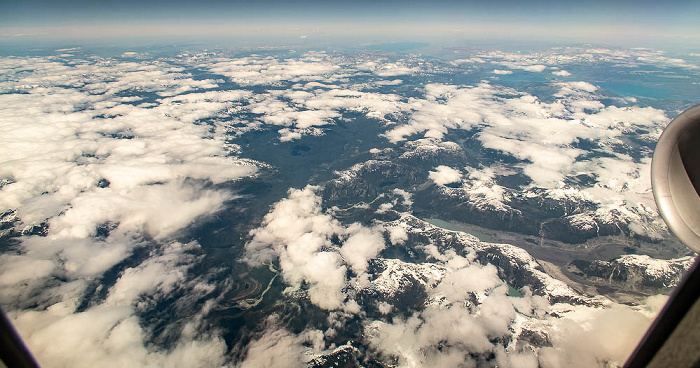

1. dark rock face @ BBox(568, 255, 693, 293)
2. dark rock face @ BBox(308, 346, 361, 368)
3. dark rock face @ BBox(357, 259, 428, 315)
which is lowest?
dark rock face @ BBox(308, 346, 361, 368)

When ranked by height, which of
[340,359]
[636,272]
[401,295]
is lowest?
[340,359]

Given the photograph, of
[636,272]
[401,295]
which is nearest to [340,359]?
[401,295]

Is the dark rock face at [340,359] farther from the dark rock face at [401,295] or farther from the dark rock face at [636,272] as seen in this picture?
the dark rock face at [636,272]

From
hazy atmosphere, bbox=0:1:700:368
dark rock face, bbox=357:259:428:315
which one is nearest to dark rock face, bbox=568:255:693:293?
hazy atmosphere, bbox=0:1:700:368

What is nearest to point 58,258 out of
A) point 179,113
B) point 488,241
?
point 179,113

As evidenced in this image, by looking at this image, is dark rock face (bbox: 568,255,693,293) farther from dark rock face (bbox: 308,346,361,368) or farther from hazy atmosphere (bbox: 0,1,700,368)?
dark rock face (bbox: 308,346,361,368)

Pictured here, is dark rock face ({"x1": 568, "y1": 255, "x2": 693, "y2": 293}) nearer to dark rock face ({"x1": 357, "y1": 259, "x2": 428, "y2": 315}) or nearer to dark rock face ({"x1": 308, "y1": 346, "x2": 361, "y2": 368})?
dark rock face ({"x1": 357, "y1": 259, "x2": 428, "y2": 315})

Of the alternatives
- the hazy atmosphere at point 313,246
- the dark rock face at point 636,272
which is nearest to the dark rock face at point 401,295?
the hazy atmosphere at point 313,246

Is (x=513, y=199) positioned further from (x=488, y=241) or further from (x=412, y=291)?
(x=412, y=291)

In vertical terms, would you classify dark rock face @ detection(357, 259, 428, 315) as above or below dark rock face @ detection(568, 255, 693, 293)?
below

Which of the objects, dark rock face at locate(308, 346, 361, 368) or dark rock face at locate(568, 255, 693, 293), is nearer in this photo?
dark rock face at locate(308, 346, 361, 368)

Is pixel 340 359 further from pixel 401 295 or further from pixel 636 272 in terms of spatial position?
pixel 636 272
